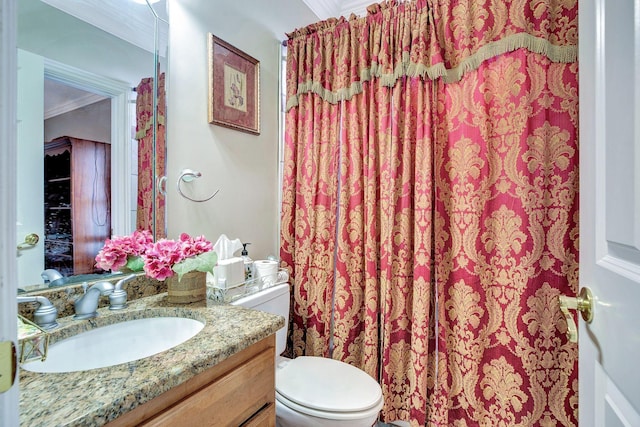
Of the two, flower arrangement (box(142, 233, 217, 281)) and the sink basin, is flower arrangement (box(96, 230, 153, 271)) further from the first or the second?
the sink basin

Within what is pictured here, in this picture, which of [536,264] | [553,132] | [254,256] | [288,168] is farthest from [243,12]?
[536,264]

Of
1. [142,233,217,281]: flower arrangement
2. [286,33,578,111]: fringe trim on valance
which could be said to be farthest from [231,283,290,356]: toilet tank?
[286,33,578,111]: fringe trim on valance

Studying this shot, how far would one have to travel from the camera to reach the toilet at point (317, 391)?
1.07 m

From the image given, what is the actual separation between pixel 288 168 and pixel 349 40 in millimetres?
832

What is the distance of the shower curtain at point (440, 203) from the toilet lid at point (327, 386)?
0.95 ft

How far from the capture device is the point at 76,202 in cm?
95

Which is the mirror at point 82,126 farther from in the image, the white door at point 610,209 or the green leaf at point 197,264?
the white door at point 610,209

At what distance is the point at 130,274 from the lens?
108 cm

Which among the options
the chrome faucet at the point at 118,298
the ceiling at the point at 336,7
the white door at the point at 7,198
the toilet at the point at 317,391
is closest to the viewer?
the white door at the point at 7,198

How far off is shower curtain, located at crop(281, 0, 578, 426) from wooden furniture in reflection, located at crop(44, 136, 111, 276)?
98 cm

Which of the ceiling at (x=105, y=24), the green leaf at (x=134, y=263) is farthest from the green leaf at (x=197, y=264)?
the ceiling at (x=105, y=24)

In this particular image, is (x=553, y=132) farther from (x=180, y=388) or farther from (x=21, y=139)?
(x=21, y=139)

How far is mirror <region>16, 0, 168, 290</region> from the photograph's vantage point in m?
0.85

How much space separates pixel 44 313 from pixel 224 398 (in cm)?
57
